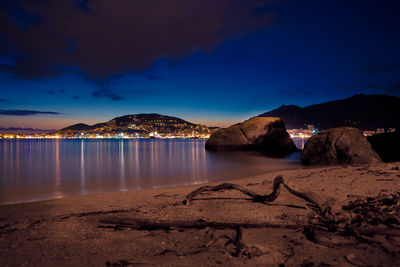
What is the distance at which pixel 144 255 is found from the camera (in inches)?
122

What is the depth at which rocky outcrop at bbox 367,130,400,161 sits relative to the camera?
1466cm

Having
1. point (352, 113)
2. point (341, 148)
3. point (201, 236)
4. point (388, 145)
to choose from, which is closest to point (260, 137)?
point (388, 145)

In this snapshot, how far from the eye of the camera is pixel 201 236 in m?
3.58

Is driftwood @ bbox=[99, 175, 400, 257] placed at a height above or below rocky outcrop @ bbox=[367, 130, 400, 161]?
below

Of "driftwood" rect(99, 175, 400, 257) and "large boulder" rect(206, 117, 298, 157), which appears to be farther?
"large boulder" rect(206, 117, 298, 157)

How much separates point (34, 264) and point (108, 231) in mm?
1101

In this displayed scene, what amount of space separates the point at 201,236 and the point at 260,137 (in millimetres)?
24733

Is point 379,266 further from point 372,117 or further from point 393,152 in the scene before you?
point 372,117

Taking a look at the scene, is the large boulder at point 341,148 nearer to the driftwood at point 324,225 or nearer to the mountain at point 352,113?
the driftwood at point 324,225

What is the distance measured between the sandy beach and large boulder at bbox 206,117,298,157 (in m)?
21.9

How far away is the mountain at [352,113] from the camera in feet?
278

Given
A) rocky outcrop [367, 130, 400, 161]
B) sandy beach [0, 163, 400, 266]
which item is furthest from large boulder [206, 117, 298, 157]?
sandy beach [0, 163, 400, 266]

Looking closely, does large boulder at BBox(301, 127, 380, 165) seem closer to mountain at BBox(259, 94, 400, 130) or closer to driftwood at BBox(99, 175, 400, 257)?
driftwood at BBox(99, 175, 400, 257)

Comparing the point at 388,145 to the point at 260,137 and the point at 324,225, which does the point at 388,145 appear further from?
the point at 324,225
